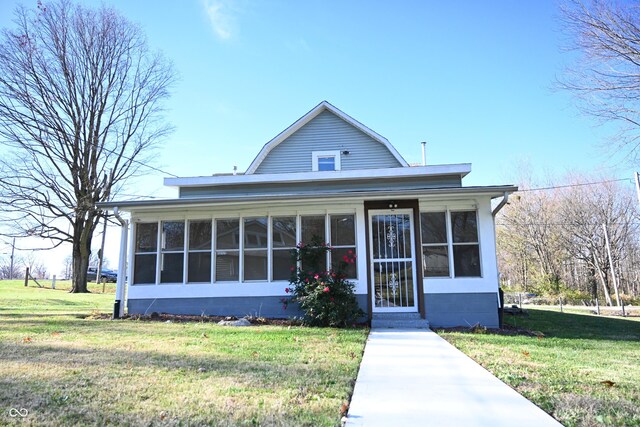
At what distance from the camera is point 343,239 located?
9.88 metres

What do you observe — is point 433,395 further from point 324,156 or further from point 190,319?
point 324,156

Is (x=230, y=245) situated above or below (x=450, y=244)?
above

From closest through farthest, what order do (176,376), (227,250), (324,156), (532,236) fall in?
(176,376) < (227,250) < (324,156) < (532,236)

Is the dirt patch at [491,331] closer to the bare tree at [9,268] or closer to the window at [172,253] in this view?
the window at [172,253]

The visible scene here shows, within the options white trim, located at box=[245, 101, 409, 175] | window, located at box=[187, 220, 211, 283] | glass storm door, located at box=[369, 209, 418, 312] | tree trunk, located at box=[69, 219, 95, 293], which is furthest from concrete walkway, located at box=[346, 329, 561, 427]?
tree trunk, located at box=[69, 219, 95, 293]

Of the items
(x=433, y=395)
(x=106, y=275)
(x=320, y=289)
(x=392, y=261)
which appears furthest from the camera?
(x=106, y=275)

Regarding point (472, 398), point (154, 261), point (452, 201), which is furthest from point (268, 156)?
point (472, 398)

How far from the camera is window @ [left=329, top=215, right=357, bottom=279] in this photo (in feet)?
31.9

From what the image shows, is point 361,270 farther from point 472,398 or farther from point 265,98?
point 265,98

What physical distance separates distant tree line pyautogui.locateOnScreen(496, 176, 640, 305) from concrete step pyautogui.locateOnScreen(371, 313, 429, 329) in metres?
21.2

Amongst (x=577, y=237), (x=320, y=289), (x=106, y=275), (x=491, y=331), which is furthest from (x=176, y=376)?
(x=577, y=237)

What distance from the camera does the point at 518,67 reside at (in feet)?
43.4

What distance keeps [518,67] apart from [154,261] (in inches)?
500

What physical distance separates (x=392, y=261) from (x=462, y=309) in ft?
6.20
